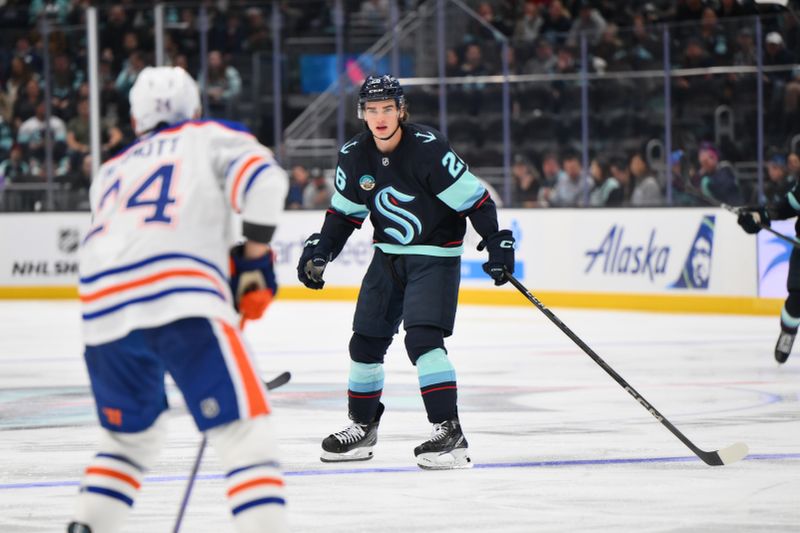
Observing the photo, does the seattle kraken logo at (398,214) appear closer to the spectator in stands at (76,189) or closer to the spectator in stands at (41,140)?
the spectator in stands at (76,189)

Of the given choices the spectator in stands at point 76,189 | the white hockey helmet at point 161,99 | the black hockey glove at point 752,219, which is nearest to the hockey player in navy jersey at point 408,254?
the white hockey helmet at point 161,99

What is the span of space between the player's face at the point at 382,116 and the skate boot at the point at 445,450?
99 cm

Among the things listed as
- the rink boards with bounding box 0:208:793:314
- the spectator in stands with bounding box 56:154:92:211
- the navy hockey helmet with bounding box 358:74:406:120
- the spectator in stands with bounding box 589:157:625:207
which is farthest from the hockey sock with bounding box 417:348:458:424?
the spectator in stands with bounding box 56:154:92:211

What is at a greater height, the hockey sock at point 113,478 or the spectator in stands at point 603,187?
the hockey sock at point 113,478

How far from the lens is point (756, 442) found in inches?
214

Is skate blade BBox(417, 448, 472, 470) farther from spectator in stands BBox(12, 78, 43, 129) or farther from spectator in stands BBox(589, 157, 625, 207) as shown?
spectator in stands BBox(12, 78, 43, 129)

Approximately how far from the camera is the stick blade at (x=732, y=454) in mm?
4805

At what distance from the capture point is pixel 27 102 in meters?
15.1

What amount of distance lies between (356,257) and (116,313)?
10.5m

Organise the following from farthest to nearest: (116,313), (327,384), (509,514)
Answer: (327,384)
(509,514)
(116,313)

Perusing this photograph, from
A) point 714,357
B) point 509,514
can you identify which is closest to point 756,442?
point 509,514

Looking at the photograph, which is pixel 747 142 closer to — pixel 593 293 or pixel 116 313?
pixel 593 293

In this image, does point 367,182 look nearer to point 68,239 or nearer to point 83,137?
point 68,239

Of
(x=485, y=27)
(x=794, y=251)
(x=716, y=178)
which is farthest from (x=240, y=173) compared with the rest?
(x=485, y=27)
